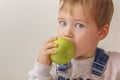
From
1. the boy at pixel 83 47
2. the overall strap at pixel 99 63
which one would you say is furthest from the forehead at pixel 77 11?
the overall strap at pixel 99 63

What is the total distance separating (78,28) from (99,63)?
15 centimetres

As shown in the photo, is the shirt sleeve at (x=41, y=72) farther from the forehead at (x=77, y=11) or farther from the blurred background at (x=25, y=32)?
the blurred background at (x=25, y=32)

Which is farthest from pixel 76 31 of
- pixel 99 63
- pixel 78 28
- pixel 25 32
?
pixel 25 32

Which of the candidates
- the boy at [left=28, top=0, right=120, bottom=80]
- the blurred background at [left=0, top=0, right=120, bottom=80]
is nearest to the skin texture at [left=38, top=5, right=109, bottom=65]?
the boy at [left=28, top=0, right=120, bottom=80]

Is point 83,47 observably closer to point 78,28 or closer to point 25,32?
point 78,28

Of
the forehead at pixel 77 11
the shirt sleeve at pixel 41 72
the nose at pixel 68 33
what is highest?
the forehead at pixel 77 11

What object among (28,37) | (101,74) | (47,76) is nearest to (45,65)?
(47,76)

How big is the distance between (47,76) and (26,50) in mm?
350

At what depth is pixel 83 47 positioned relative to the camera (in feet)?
2.98

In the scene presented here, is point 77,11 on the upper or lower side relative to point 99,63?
upper

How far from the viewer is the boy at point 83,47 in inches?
34.5

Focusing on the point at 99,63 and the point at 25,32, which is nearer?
the point at 99,63

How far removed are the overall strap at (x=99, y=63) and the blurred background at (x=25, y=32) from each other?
0.88 feet

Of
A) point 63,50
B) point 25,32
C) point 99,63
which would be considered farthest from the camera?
point 25,32
